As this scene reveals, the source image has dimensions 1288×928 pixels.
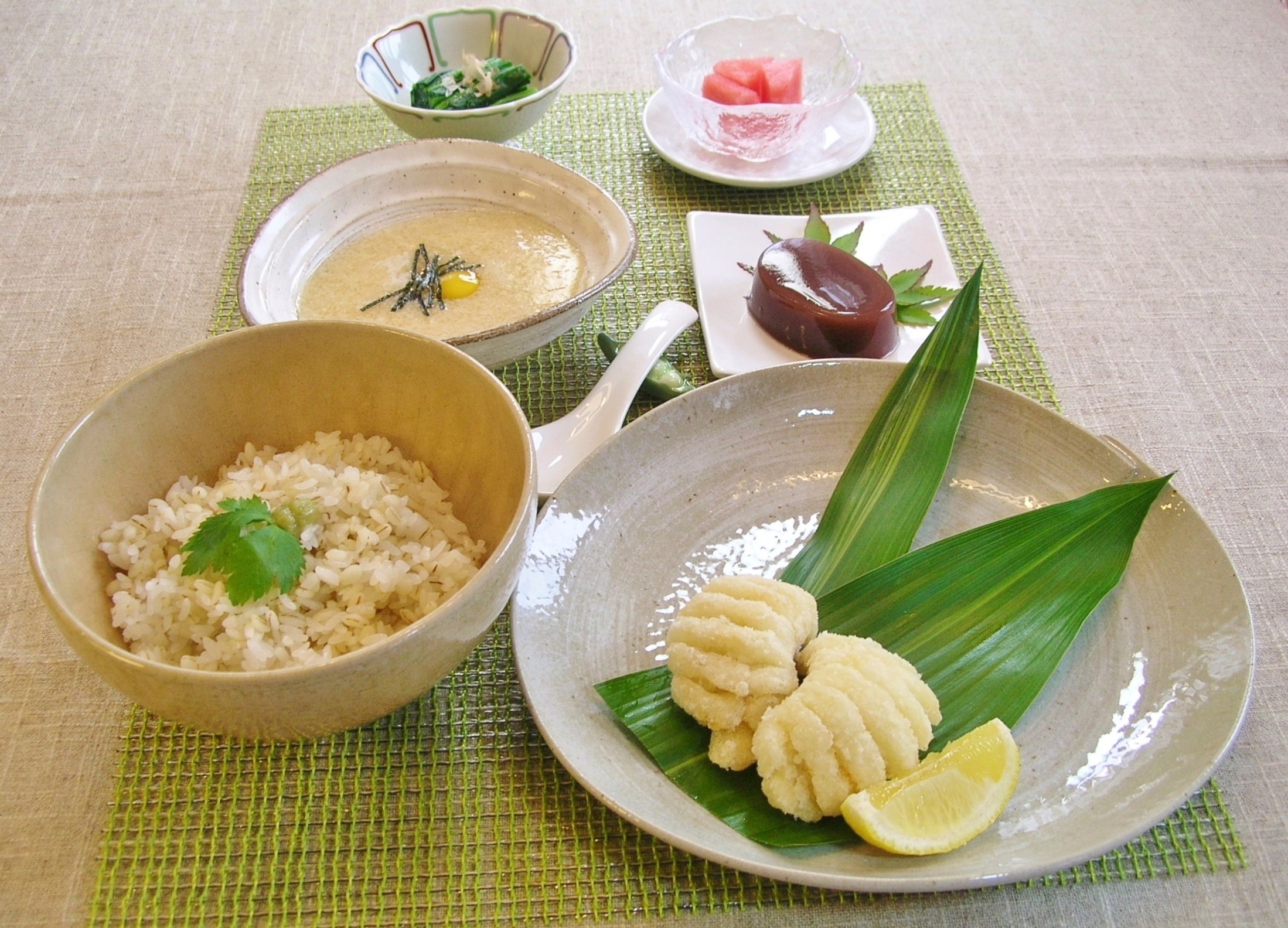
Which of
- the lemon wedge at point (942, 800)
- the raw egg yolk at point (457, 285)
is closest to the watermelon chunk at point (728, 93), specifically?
the raw egg yolk at point (457, 285)

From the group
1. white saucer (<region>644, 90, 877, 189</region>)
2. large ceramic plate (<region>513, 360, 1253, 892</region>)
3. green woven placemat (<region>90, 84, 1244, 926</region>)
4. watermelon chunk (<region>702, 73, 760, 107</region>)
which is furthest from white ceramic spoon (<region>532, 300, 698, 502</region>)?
watermelon chunk (<region>702, 73, 760, 107</region>)

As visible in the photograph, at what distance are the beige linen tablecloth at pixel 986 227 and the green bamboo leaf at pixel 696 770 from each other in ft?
0.31

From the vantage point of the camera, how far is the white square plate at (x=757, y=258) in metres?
1.54

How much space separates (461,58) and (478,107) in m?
0.23

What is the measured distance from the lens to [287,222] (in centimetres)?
154

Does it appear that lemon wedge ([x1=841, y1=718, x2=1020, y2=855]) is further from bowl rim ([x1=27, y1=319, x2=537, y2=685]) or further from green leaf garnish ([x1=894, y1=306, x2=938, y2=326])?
green leaf garnish ([x1=894, y1=306, x2=938, y2=326])

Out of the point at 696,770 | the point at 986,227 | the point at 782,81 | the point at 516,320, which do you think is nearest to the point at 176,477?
the point at 516,320

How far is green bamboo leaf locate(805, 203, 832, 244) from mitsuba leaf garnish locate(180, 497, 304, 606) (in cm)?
110

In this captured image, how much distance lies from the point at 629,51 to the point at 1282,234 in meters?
1.54

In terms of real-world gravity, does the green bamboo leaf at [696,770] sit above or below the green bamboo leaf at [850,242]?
below

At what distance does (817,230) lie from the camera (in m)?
1.74

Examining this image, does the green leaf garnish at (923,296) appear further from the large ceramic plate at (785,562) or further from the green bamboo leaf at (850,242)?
the large ceramic plate at (785,562)

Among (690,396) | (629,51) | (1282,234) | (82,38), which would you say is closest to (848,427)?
(690,396)

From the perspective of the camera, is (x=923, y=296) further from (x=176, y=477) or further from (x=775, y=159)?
(x=176, y=477)
